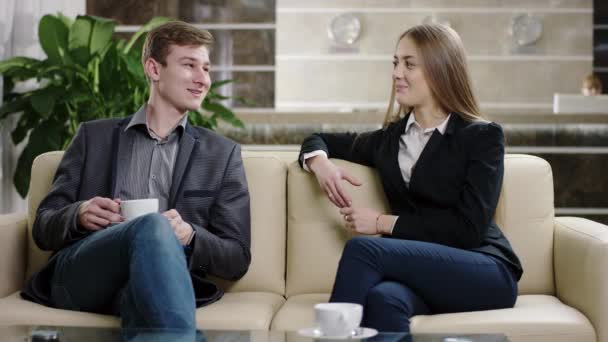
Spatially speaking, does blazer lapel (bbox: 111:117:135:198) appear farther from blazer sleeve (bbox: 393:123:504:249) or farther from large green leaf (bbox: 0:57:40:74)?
large green leaf (bbox: 0:57:40:74)

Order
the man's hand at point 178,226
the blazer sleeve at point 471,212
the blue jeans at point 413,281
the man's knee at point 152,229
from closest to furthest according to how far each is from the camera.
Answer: the man's knee at point 152,229 < the blue jeans at point 413,281 < the man's hand at point 178,226 < the blazer sleeve at point 471,212

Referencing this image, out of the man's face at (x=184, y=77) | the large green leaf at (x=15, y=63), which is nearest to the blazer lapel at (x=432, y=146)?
the man's face at (x=184, y=77)

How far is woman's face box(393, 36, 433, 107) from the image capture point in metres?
2.35

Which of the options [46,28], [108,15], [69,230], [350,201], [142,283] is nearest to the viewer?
[142,283]

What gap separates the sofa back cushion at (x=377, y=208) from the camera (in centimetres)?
244

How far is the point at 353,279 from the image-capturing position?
2012mm

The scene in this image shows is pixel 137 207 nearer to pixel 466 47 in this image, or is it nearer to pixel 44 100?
pixel 44 100

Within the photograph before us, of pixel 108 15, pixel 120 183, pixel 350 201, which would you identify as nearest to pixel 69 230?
pixel 120 183

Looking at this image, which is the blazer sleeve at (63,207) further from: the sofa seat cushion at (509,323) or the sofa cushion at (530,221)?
the sofa cushion at (530,221)

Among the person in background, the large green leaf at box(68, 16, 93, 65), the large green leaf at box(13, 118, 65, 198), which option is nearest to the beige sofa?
the large green leaf at box(13, 118, 65, 198)

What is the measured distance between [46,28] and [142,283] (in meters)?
2.11

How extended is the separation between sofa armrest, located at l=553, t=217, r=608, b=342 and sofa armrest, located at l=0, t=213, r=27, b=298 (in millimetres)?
1483

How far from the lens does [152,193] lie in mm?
2350

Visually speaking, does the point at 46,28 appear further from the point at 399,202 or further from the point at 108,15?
the point at 108,15
